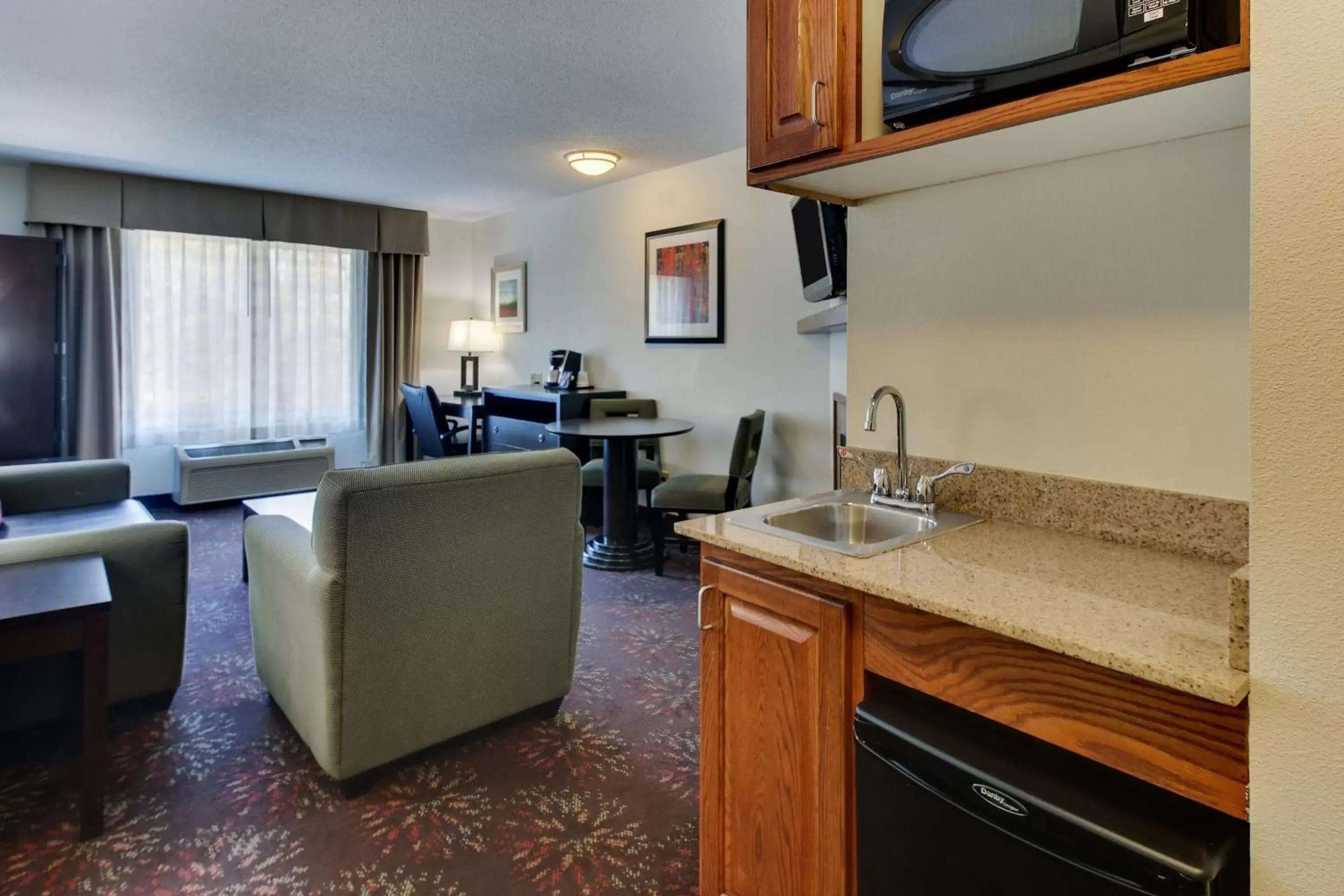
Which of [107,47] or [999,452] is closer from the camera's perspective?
[999,452]

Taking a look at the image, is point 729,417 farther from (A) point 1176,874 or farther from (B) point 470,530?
(A) point 1176,874

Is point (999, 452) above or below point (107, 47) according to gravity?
below

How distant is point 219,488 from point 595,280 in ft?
10.4

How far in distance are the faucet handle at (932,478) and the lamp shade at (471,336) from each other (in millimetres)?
5087

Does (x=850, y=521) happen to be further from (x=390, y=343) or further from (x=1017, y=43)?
(x=390, y=343)

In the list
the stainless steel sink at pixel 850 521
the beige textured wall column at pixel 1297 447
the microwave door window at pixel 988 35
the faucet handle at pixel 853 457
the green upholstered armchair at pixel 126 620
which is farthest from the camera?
the green upholstered armchair at pixel 126 620

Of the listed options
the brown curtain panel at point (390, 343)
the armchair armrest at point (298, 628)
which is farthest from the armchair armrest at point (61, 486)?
the brown curtain panel at point (390, 343)

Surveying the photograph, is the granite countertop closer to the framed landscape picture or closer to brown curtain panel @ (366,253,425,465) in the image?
the framed landscape picture

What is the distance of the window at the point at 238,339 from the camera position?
5164 millimetres

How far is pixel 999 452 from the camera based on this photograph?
1549 millimetres

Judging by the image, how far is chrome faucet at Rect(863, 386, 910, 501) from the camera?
5.18ft

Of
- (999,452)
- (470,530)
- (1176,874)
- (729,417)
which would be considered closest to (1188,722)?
(1176,874)

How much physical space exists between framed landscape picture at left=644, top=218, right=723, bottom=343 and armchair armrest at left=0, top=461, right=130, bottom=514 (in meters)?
3.05

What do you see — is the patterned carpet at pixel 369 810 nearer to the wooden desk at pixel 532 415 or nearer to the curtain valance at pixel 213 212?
the wooden desk at pixel 532 415
